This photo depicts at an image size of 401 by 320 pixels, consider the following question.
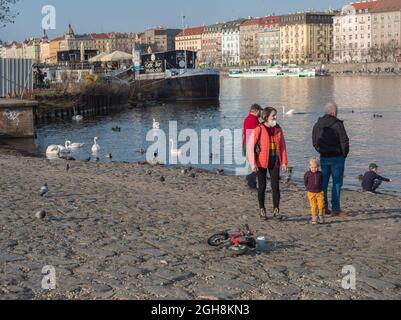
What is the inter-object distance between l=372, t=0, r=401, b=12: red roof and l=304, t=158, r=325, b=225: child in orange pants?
174 metres

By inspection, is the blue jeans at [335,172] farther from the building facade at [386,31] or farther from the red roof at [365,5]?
the red roof at [365,5]

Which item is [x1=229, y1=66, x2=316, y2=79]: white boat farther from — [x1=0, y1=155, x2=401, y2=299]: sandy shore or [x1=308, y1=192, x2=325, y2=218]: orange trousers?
[x1=308, y1=192, x2=325, y2=218]: orange trousers

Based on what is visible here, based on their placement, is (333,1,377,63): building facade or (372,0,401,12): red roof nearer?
(372,0,401,12): red roof

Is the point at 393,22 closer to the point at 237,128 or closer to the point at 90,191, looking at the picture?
the point at 237,128

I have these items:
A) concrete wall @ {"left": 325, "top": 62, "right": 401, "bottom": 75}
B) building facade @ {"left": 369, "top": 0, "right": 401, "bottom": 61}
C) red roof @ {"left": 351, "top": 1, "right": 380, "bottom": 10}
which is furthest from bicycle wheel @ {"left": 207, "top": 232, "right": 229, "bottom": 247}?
red roof @ {"left": 351, "top": 1, "right": 380, "bottom": 10}

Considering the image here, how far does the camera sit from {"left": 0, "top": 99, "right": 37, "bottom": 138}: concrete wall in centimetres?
3228

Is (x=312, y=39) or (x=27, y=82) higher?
(x=312, y=39)

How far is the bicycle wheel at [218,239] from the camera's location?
28.3ft

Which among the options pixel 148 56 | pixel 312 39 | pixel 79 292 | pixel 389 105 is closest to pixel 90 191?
pixel 79 292

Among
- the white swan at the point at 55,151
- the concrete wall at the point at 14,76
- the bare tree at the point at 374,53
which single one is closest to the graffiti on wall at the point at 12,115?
the white swan at the point at 55,151

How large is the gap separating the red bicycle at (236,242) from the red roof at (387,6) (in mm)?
176931

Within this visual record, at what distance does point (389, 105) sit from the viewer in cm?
6094

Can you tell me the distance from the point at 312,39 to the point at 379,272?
19670cm

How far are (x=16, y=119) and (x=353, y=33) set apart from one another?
16519 cm
